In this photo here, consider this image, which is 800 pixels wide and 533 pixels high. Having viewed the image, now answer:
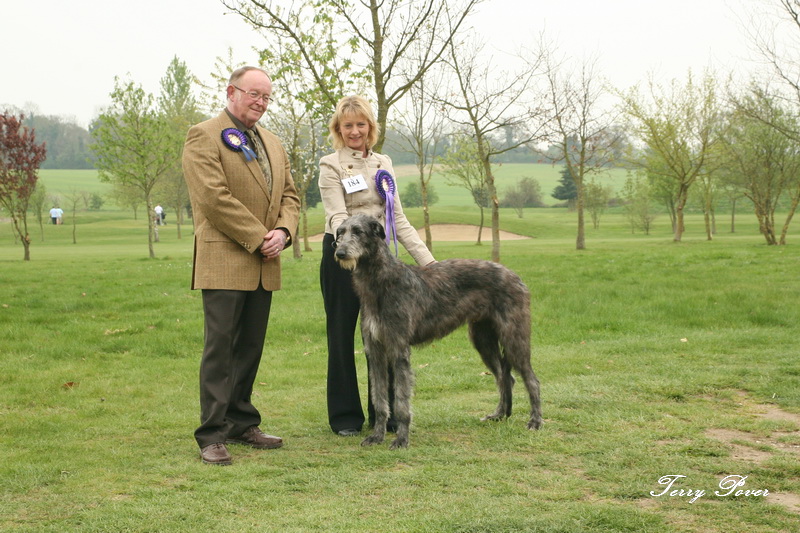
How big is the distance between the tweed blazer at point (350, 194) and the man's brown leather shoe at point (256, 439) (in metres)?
1.73

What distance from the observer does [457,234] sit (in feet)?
156

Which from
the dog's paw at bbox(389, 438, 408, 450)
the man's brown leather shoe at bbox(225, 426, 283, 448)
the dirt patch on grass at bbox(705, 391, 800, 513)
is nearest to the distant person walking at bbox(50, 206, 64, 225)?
the man's brown leather shoe at bbox(225, 426, 283, 448)

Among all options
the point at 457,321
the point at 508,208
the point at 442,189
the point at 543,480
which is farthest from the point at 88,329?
the point at 442,189

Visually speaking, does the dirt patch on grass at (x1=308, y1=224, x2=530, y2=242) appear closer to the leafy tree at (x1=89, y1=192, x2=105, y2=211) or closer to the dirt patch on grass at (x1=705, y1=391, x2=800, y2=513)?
the dirt patch on grass at (x1=705, y1=391, x2=800, y2=513)

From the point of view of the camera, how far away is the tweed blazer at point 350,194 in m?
5.61

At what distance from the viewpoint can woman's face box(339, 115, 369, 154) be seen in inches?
222

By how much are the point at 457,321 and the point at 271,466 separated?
198 cm

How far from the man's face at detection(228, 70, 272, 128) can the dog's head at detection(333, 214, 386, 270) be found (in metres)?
1.14

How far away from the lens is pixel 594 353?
9.16 meters

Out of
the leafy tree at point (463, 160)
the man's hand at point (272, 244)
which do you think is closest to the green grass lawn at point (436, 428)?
the man's hand at point (272, 244)

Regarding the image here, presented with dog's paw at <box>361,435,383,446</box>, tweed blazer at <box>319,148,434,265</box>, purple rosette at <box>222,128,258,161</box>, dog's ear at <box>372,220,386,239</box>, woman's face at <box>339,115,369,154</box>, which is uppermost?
woman's face at <box>339,115,369,154</box>

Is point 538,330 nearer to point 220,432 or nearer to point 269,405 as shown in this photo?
point 269,405

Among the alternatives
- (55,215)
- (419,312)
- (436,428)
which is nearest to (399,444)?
(436,428)

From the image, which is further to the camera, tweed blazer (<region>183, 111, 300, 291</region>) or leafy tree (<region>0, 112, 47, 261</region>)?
leafy tree (<region>0, 112, 47, 261</region>)
